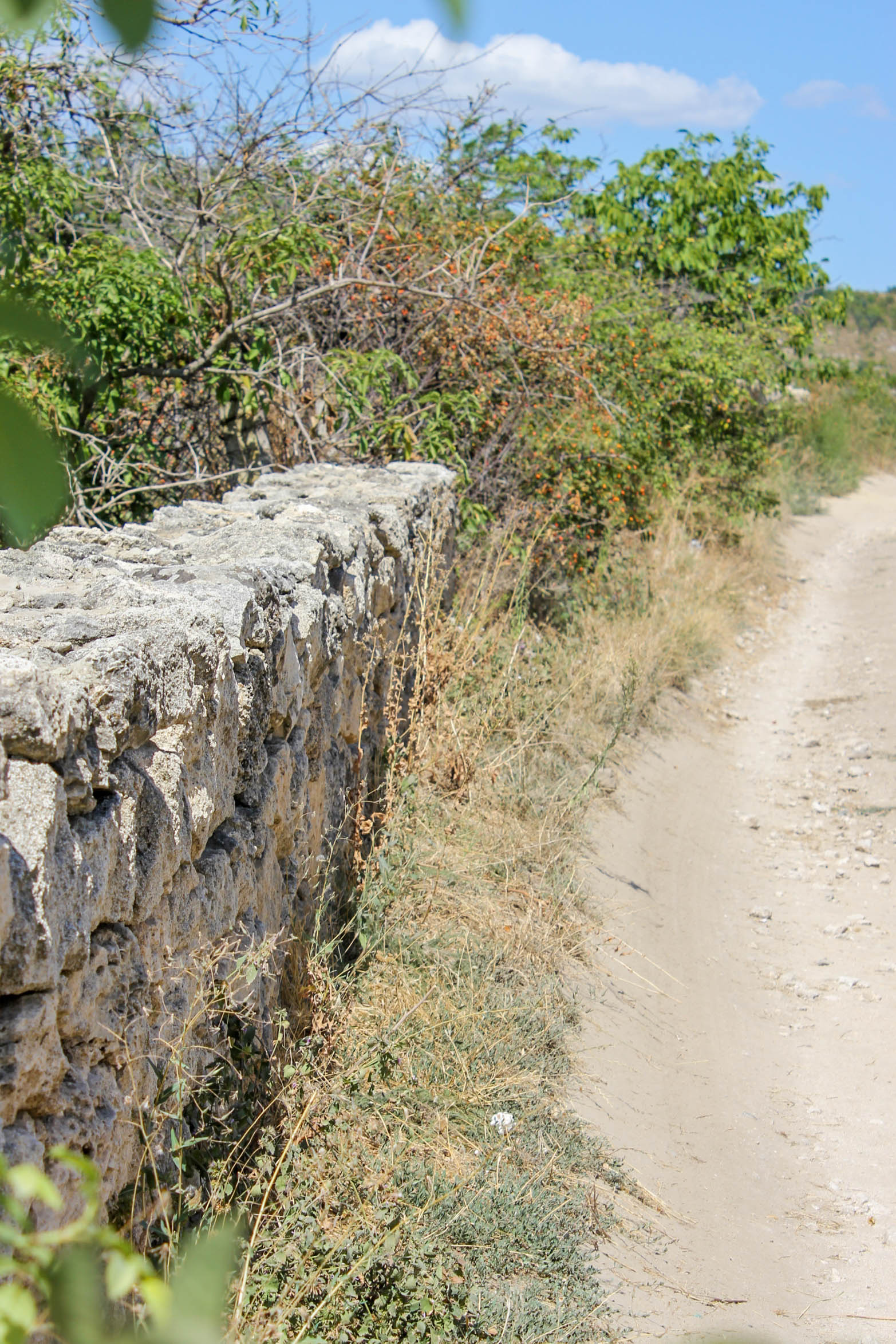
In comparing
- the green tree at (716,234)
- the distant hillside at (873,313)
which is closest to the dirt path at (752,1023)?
the green tree at (716,234)

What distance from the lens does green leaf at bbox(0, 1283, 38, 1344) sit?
2.01 feet

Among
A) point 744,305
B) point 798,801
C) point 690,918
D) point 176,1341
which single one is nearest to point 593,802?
point 690,918

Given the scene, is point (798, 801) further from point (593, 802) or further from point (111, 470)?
point (111, 470)

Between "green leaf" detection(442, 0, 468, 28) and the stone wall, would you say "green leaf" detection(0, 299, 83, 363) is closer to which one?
"green leaf" detection(442, 0, 468, 28)

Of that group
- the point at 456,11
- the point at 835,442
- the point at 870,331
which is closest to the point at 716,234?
the point at 835,442

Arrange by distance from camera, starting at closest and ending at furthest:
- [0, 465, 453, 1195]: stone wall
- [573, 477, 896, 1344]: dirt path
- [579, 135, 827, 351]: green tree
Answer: [0, 465, 453, 1195]: stone wall
[573, 477, 896, 1344]: dirt path
[579, 135, 827, 351]: green tree

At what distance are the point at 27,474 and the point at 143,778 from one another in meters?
1.38

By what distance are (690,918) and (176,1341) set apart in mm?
5242

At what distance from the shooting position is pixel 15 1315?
624 millimetres

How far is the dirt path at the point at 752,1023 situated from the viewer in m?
3.19

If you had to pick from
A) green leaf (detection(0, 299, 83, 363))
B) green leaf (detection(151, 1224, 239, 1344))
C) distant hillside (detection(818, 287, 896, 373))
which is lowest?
green leaf (detection(151, 1224, 239, 1344))

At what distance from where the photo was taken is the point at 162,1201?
1.89 meters

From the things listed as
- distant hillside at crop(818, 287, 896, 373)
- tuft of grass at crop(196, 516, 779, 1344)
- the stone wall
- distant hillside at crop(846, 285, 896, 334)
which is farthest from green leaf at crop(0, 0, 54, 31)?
distant hillside at crop(846, 285, 896, 334)

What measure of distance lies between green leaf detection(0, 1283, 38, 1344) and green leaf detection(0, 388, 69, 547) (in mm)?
446
